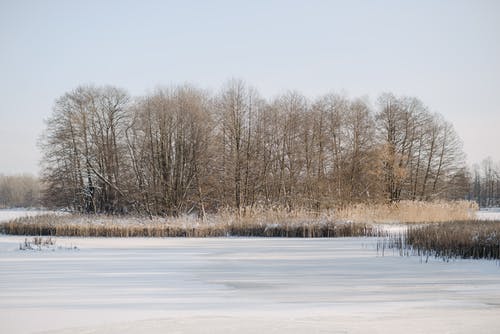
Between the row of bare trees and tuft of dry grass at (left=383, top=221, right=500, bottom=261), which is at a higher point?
the row of bare trees

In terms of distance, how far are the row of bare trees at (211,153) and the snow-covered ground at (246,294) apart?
16.0 metres

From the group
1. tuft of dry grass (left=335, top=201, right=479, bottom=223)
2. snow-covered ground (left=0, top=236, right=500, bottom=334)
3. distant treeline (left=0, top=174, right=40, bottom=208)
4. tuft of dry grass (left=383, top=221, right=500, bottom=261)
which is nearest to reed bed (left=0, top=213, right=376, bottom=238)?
tuft of dry grass (left=335, top=201, right=479, bottom=223)

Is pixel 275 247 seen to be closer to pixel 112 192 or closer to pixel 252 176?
pixel 252 176

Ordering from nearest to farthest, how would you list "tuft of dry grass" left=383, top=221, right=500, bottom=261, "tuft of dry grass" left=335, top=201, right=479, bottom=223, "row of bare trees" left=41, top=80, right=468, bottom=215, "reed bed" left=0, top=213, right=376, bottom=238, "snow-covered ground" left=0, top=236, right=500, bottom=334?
"snow-covered ground" left=0, top=236, right=500, bottom=334, "tuft of dry grass" left=383, top=221, right=500, bottom=261, "reed bed" left=0, top=213, right=376, bottom=238, "tuft of dry grass" left=335, top=201, right=479, bottom=223, "row of bare trees" left=41, top=80, right=468, bottom=215

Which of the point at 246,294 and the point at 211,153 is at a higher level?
the point at 211,153

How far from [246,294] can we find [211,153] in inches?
815

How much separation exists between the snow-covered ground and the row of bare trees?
16012mm

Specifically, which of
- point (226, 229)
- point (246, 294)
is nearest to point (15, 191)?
point (226, 229)

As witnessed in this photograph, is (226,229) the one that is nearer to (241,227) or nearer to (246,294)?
(241,227)

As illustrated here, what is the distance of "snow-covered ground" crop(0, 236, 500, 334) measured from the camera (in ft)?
15.3

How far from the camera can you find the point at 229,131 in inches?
1058

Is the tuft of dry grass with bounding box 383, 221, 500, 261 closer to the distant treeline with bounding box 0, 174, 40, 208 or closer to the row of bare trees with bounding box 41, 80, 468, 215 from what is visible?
the row of bare trees with bounding box 41, 80, 468, 215

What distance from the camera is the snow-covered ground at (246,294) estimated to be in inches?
184

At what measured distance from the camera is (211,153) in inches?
1049
